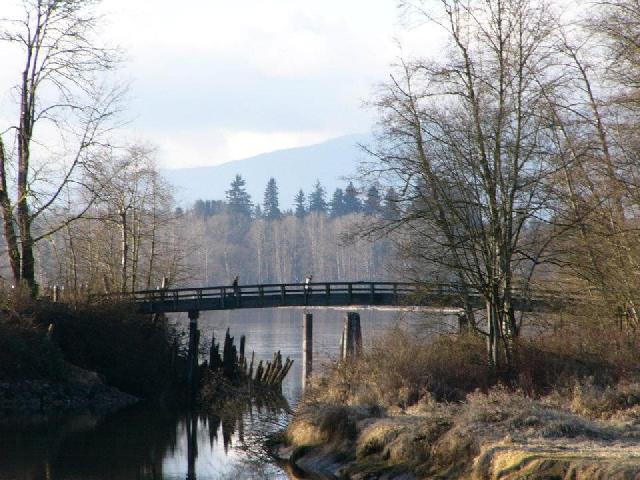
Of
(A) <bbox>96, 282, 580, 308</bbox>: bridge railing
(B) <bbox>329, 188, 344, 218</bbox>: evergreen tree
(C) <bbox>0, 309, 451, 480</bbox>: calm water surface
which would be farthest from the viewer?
(B) <bbox>329, 188, 344, 218</bbox>: evergreen tree

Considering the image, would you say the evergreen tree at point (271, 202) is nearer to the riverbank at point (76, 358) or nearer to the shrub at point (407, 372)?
the riverbank at point (76, 358)

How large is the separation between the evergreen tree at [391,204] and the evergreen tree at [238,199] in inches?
5126

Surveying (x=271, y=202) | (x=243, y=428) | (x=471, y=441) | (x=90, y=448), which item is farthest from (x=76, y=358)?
(x=271, y=202)

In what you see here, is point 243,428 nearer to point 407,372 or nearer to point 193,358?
point 407,372

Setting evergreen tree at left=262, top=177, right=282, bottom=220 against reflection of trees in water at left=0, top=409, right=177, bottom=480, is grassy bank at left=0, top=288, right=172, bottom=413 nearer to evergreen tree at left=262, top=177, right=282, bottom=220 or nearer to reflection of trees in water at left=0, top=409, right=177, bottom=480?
reflection of trees in water at left=0, top=409, right=177, bottom=480

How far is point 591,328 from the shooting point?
25891 millimetres

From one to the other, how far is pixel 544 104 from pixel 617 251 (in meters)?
4.30

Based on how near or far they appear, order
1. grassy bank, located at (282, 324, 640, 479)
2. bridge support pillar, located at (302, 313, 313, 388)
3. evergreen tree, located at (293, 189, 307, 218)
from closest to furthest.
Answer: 1. grassy bank, located at (282, 324, 640, 479)
2. bridge support pillar, located at (302, 313, 313, 388)
3. evergreen tree, located at (293, 189, 307, 218)

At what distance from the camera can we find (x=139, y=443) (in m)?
25.9

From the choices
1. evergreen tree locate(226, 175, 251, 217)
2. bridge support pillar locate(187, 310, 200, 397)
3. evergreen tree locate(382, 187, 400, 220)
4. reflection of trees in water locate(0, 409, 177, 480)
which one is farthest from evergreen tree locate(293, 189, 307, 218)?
evergreen tree locate(382, 187, 400, 220)

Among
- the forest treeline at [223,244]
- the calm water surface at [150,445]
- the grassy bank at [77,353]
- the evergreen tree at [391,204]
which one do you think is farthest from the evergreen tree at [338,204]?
the evergreen tree at [391,204]

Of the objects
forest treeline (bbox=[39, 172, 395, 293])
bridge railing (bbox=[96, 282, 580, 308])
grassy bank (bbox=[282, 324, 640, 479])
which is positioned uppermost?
forest treeline (bbox=[39, 172, 395, 293])

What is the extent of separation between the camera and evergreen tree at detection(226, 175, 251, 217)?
6156 inches

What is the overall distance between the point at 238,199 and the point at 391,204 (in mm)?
137027
